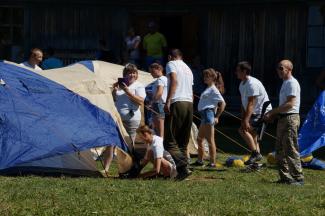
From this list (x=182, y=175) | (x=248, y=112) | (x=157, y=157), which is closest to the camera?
(x=157, y=157)

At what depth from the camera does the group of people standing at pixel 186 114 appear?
1128 cm

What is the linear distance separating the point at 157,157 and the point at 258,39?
35.1 ft

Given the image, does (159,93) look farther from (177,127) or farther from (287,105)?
(287,105)

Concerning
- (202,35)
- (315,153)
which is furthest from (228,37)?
(315,153)

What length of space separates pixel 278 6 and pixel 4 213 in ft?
45.1

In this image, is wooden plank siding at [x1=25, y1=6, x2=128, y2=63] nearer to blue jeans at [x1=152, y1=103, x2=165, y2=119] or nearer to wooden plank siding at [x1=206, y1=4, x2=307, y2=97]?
wooden plank siding at [x1=206, y1=4, x2=307, y2=97]

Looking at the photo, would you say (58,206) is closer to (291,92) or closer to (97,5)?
(291,92)

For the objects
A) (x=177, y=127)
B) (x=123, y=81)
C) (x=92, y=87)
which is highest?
(x=123, y=81)

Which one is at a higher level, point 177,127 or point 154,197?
point 177,127

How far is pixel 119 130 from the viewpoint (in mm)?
12523

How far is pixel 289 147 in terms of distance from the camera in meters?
11.2

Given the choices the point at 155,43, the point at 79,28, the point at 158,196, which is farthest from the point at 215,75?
the point at 79,28

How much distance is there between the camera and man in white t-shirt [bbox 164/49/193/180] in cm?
1205

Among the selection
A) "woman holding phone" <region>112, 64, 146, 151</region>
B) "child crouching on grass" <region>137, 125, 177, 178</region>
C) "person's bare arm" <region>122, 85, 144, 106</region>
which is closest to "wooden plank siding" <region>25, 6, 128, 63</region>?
"woman holding phone" <region>112, 64, 146, 151</region>
